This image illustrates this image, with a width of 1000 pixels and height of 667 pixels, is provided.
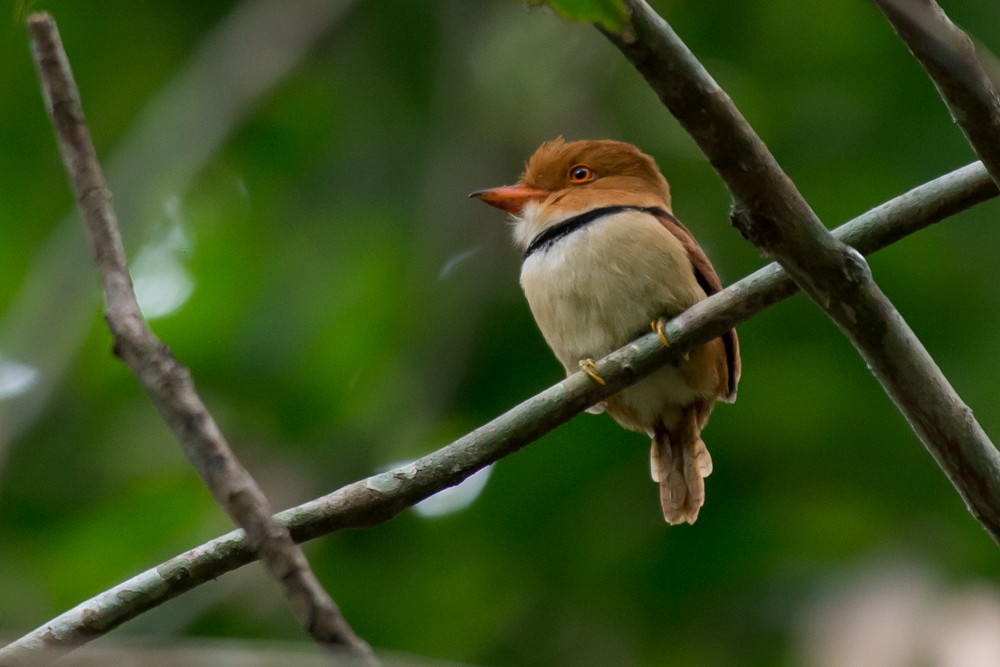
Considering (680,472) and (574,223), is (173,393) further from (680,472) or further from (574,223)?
(680,472)

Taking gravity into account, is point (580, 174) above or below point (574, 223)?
above

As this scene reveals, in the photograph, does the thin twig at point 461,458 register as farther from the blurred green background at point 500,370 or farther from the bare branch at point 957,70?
the blurred green background at point 500,370

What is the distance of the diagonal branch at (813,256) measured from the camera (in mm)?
2405

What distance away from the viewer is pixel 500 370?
6227 millimetres

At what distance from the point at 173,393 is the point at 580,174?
3121 millimetres

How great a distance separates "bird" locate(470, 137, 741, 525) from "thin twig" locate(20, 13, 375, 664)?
202 centimetres

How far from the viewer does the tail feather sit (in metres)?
4.35

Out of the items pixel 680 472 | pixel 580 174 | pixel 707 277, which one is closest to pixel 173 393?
pixel 707 277

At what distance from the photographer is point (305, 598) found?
5.32 ft

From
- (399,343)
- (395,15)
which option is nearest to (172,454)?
(399,343)

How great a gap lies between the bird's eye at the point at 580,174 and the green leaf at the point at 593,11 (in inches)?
115

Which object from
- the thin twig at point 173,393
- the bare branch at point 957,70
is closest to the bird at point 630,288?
the bare branch at point 957,70

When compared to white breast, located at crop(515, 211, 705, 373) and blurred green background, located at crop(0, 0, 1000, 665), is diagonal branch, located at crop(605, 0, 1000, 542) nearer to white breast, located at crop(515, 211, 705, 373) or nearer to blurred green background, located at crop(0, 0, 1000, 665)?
white breast, located at crop(515, 211, 705, 373)

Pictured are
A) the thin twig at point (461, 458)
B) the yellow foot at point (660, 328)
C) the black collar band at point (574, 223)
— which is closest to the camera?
the thin twig at point (461, 458)
